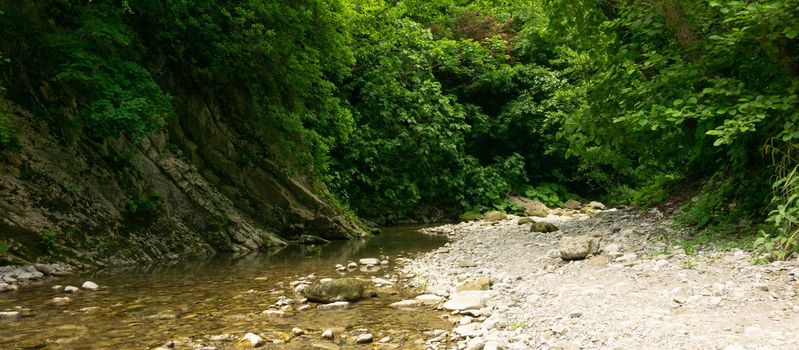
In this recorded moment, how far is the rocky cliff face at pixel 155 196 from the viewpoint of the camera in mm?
8289

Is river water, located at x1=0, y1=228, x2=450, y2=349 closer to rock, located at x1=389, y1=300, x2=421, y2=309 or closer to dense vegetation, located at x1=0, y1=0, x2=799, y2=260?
rock, located at x1=389, y1=300, x2=421, y2=309

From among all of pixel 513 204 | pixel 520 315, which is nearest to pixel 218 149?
pixel 520 315

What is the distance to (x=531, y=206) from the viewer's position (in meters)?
21.6

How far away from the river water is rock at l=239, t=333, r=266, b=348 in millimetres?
80

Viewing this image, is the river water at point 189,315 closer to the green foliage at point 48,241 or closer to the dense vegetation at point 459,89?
the green foliage at point 48,241

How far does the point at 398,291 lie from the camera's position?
6.77 m

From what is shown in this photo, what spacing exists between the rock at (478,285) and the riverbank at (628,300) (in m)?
0.01

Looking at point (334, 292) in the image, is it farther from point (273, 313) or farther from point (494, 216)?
point (494, 216)

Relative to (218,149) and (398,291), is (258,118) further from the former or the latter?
(398,291)

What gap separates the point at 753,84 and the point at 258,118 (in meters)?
10.3

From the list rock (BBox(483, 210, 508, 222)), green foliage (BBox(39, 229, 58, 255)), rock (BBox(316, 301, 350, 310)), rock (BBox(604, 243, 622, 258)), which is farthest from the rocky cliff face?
rock (BBox(604, 243, 622, 258))

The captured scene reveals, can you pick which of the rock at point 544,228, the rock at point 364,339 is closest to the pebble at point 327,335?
the rock at point 364,339

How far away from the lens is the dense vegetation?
20.0 feet

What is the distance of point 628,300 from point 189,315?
4303 millimetres
